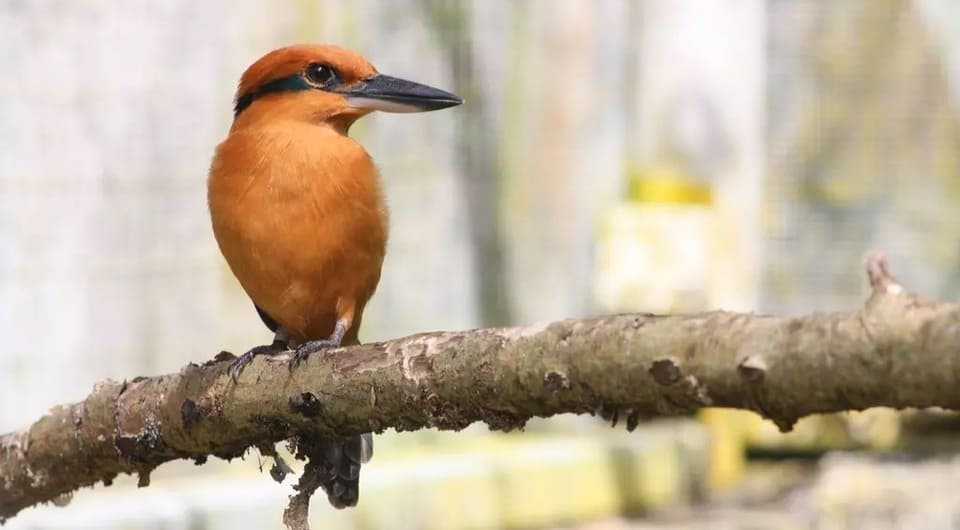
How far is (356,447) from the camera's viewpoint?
3084 millimetres

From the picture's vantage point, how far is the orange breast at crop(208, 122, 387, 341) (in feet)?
9.87

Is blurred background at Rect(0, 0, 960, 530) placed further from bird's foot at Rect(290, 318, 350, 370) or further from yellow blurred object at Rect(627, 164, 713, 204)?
bird's foot at Rect(290, 318, 350, 370)

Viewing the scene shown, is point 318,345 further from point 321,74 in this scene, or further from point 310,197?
point 321,74

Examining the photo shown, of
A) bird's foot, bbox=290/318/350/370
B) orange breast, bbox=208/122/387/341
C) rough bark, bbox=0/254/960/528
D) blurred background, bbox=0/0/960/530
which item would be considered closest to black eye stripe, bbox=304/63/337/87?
orange breast, bbox=208/122/387/341

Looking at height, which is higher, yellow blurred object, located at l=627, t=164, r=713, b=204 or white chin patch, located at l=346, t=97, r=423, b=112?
white chin patch, located at l=346, t=97, r=423, b=112

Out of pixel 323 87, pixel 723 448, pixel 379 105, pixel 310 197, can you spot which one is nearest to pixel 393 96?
pixel 379 105

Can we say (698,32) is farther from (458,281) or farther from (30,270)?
(30,270)

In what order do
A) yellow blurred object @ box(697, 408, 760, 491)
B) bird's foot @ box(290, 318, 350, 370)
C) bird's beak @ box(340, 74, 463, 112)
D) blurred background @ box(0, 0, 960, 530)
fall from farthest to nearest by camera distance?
yellow blurred object @ box(697, 408, 760, 491)
blurred background @ box(0, 0, 960, 530)
bird's beak @ box(340, 74, 463, 112)
bird's foot @ box(290, 318, 350, 370)

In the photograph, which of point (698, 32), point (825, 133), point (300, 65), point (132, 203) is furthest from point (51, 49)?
point (825, 133)

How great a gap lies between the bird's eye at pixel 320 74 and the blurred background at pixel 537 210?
5.10 ft

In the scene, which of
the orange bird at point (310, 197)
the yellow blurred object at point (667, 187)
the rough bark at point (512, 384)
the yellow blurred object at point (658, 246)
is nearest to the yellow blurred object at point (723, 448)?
the yellow blurred object at point (658, 246)

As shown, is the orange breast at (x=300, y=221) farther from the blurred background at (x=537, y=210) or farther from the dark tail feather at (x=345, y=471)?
the blurred background at (x=537, y=210)

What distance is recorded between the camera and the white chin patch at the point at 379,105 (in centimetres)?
322

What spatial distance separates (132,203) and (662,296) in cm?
222
